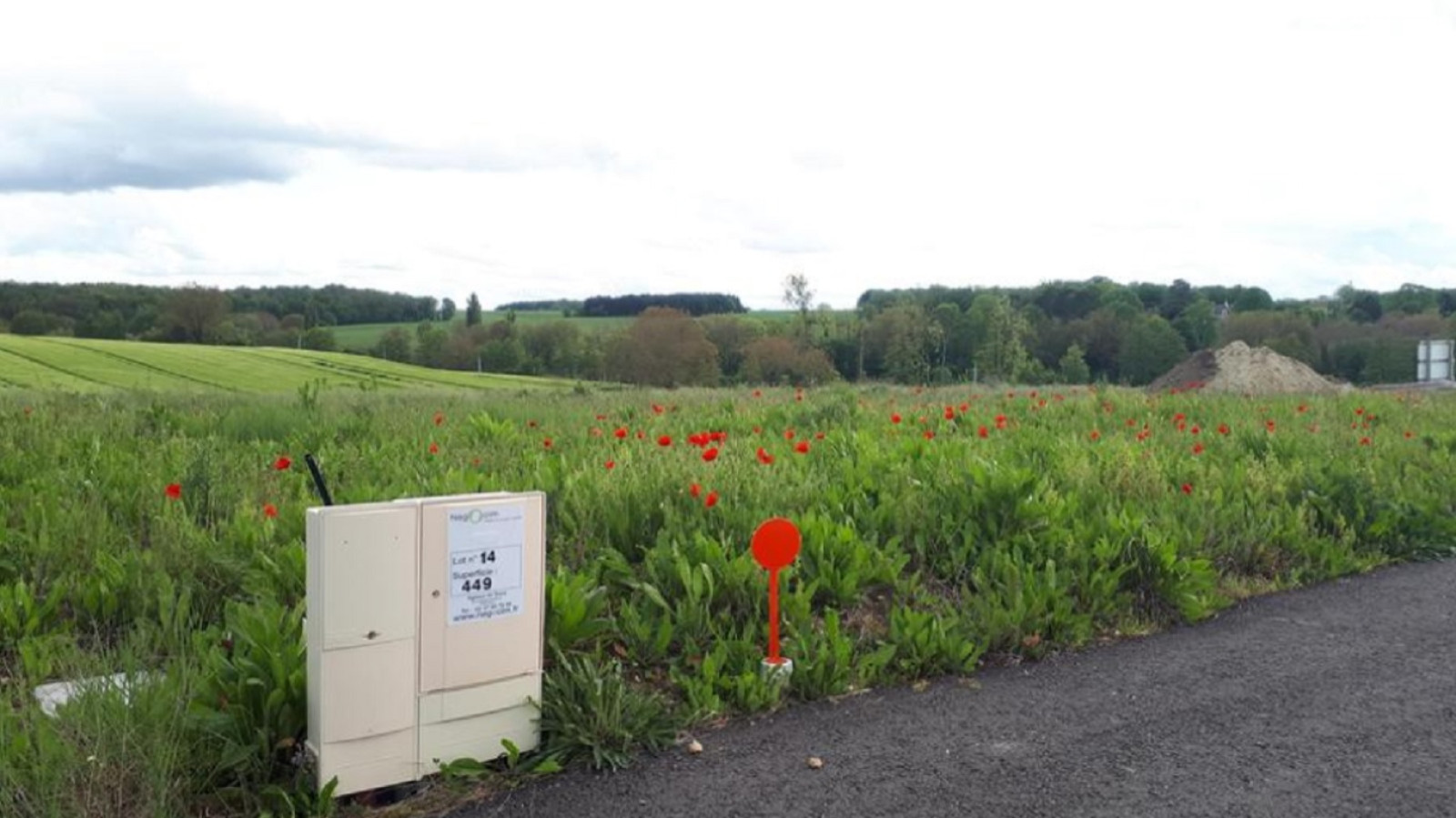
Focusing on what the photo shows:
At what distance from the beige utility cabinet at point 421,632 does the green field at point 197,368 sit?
28.5 metres

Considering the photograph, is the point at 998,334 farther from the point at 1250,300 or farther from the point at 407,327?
the point at 407,327

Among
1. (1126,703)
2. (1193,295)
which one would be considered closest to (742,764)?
(1126,703)

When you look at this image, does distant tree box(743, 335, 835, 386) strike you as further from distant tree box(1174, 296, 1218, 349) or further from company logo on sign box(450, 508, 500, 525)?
company logo on sign box(450, 508, 500, 525)

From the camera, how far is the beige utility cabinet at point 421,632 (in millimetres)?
3553

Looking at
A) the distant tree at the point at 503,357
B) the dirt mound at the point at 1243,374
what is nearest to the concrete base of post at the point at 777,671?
the dirt mound at the point at 1243,374

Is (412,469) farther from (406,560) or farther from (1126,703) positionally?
(1126,703)

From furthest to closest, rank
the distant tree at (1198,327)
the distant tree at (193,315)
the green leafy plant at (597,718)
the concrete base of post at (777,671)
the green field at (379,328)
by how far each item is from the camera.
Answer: the green field at (379,328), the distant tree at (193,315), the distant tree at (1198,327), the concrete base of post at (777,671), the green leafy plant at (597,718)

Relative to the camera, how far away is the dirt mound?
23438 mm

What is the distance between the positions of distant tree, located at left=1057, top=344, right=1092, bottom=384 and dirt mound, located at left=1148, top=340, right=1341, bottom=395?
112 ft

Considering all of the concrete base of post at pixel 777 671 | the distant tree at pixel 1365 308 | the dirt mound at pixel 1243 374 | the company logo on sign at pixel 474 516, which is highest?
the distant tree at pixel 1365 308

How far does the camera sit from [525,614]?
4.05 meters

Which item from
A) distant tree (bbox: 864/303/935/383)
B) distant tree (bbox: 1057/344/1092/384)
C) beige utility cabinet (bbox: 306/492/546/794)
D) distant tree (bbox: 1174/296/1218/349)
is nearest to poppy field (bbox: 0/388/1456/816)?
beige utility cabinet (bbox: 306/492/546/794)

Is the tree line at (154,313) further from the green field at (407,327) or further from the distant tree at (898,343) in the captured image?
the distant tree at (898,343)

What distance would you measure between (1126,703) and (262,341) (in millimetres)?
73261
